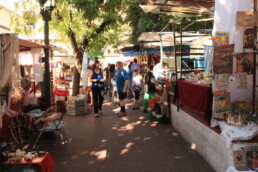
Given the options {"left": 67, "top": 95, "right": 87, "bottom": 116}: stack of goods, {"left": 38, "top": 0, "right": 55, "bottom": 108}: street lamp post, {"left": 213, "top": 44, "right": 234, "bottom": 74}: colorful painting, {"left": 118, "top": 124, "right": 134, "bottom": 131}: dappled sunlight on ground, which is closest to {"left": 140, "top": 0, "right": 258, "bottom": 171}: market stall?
{"left": 213, "top": 44, "right": 234, "bottom": 74}: colorful painting

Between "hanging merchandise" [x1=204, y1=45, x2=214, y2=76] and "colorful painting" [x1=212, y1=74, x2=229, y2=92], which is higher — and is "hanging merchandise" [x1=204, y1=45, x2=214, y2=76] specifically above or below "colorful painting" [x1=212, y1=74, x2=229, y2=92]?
above

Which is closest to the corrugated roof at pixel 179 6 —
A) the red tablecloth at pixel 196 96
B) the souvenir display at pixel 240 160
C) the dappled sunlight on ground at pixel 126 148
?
the red tablecloth at pixel 196 96

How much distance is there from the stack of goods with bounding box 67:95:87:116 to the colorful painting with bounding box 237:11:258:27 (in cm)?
682

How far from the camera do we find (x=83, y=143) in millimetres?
6367

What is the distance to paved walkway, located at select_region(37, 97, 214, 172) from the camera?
491 cm

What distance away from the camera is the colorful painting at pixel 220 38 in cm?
455

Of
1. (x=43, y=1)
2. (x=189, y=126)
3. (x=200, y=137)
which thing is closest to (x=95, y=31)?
(x=43, y=1)

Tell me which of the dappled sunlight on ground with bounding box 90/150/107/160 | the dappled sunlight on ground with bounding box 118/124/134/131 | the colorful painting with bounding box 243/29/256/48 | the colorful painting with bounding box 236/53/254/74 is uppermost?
the colorful painting with bounding box 243/29/256/48

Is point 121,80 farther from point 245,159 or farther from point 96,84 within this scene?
point 245,159

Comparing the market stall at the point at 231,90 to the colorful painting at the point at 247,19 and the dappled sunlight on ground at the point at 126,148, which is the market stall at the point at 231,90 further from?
the dappled sunlight on ground at the point at 126,148

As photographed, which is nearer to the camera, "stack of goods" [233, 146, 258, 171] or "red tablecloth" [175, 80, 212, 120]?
"stack of goods" [233, 146, 258, 171]

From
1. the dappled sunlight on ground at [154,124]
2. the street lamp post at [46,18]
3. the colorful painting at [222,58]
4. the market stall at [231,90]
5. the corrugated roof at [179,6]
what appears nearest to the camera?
the market stall at [231,90]

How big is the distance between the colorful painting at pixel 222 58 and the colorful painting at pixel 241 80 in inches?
7.8

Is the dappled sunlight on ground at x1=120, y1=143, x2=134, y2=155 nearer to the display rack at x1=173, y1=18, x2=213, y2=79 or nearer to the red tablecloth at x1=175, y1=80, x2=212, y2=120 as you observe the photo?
the red tablecloth at x1=175, y1=80, x2=212, y2=120
